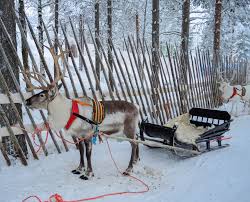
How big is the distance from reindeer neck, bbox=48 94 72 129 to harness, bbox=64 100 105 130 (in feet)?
0.21

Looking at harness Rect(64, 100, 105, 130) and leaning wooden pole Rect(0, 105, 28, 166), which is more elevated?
harness Rect(64, 100, 105, 130)

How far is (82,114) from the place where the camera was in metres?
5.05

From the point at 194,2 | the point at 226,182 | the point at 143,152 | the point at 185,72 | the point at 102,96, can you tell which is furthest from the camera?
the point at 194,2

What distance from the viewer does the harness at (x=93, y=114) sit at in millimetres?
4941

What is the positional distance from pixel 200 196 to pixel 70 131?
7.12 feet

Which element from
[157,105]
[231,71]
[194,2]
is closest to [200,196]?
[157,105]

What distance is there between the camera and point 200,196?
177 inches

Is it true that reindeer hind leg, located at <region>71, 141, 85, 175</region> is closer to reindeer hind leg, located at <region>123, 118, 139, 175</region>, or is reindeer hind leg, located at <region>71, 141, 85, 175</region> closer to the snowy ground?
the snowy ground

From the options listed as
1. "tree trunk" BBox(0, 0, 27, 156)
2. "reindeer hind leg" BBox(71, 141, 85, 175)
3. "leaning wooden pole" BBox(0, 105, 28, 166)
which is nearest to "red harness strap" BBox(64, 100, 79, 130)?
"reindeer hind leg" BBox(71, 141, 85, 175)

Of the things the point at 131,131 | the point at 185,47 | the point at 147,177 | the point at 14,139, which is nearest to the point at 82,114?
the point at 131,131

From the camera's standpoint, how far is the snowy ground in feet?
14.8

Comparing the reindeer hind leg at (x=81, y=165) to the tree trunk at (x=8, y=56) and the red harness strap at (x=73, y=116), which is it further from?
the tree trunk at (x=8, y=56)

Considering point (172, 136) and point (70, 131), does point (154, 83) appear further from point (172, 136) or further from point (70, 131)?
point (70, 131)

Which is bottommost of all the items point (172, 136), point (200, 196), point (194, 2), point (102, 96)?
point (200, 196)
